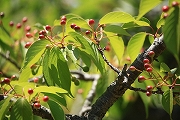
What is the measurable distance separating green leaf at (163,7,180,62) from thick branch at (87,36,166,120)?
45cm

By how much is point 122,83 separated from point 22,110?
1.67 ft

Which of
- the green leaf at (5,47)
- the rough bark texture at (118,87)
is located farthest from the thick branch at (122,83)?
the green leaf at (5,47)

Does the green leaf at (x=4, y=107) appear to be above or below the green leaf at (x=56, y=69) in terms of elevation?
below

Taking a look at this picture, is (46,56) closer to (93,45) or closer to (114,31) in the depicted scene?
(93,45)

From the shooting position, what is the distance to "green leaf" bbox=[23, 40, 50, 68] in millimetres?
2012

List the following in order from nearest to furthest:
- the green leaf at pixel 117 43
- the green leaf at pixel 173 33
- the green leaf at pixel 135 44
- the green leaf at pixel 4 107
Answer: the green leaf at pixel 173 33 < the green leaf at pixel 4 107 < the green leaf at pixel 135 44 < the green leaf at pixel 117 43

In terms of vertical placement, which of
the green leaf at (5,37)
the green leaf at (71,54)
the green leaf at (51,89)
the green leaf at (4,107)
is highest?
the green leaf at (71,54)

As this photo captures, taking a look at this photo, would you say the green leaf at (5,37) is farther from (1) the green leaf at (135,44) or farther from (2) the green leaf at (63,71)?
(1) the green leaf at (135,44)

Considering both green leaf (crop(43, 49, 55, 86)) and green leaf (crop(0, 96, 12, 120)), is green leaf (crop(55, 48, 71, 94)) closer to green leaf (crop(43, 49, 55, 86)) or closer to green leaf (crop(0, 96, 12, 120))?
green leaf (crop(43, 49, 55, 86))

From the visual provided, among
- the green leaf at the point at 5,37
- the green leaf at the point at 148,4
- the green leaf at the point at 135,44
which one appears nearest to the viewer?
the green leaf at the point at 148,4

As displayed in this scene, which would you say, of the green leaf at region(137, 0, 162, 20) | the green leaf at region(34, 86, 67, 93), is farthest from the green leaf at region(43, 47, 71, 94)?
the green leaf at region(137, 0, 162, 20)

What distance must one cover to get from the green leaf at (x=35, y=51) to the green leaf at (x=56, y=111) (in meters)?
0.22

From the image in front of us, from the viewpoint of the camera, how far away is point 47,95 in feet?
6.56

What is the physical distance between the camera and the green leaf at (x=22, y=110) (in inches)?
74.7
